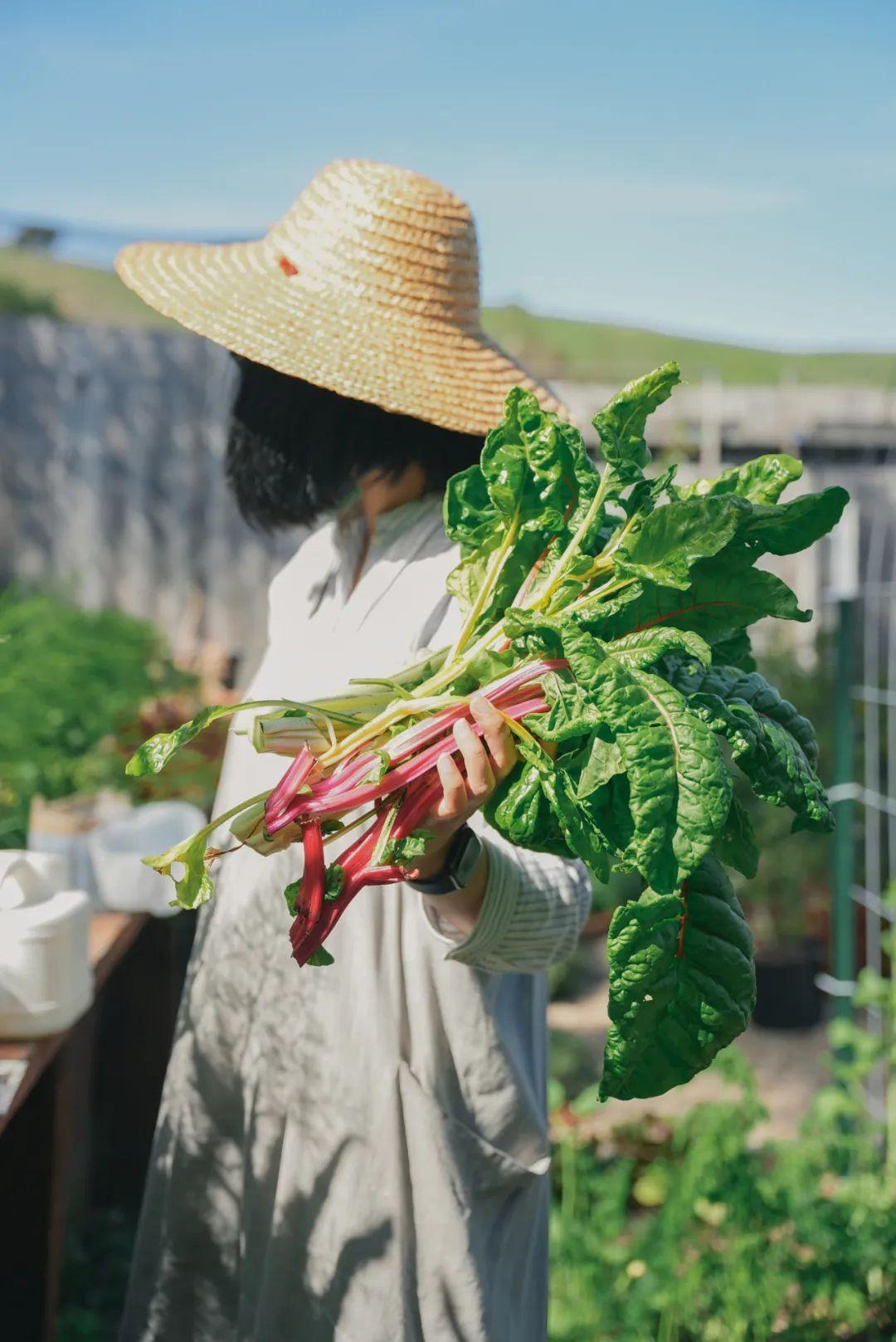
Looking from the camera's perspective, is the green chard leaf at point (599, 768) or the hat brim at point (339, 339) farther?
the hat brim at point (339, 339)

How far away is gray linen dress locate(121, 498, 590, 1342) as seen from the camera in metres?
1.52

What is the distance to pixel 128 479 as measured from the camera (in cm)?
630

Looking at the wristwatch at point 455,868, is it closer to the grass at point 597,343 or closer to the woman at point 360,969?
the woman at point 360,969

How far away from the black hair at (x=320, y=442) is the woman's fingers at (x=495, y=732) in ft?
1.94

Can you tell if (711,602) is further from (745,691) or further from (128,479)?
(128,479)

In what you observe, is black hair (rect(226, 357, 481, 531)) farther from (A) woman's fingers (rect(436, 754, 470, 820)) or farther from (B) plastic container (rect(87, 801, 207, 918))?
(B) plastic container (rect(87, 801, 207, 918))

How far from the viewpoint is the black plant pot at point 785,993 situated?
5031mm

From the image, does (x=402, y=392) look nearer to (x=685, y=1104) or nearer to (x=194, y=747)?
(x=194, y=747)

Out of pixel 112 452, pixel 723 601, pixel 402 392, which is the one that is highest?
pixel 402 392

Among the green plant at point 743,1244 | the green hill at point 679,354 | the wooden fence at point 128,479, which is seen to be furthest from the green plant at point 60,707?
the green hill at point 679,354

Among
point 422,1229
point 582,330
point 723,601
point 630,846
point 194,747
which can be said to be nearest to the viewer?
point 630,846

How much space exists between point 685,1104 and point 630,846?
3452 mm

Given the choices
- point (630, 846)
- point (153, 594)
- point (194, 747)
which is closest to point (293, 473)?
point (630, 846)

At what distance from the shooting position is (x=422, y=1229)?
152cm
